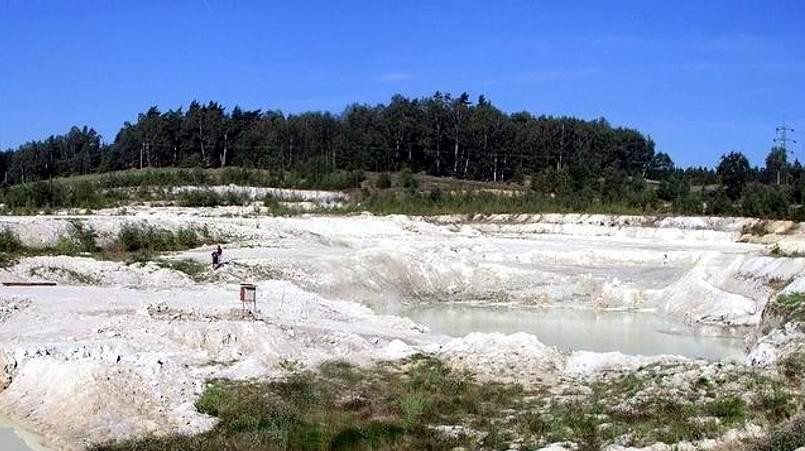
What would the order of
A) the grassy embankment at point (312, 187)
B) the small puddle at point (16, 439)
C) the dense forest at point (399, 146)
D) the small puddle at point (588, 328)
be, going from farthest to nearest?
the dense forest at point (399, 146) < the grassy embankment at point (312, 187) < the small puddle at point (588, 328) < the small puddle at point (16, 439)

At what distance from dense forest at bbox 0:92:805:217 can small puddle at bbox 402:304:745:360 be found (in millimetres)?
74455

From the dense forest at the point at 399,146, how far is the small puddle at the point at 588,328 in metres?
74.5

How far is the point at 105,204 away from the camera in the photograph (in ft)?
266

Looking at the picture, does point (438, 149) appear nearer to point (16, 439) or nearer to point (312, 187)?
point (312, 187)

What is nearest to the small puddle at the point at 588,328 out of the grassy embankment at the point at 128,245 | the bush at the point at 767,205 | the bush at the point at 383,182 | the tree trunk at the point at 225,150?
the grassy embankment at the point at 128,245

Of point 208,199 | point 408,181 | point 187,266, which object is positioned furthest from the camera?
point 408,181

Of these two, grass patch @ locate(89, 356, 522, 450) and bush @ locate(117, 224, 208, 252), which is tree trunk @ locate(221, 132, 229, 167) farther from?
grass patch @ locate(89, 356, 522, 450)

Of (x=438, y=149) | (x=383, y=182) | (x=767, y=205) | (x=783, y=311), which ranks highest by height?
(x=438, y=149)

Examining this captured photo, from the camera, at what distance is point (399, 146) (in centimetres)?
14162

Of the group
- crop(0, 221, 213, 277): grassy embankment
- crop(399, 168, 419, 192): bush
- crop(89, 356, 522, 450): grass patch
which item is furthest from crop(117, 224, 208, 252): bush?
crop(399, 168, 419, 192): bush

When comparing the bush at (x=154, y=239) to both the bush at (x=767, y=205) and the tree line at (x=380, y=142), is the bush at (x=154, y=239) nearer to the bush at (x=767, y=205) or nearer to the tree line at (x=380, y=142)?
the bush at (x=767, y=205)

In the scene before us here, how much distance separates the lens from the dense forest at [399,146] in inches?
5438

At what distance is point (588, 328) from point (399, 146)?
106 m

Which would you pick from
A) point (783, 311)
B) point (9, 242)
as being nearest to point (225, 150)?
point (9, 242)
